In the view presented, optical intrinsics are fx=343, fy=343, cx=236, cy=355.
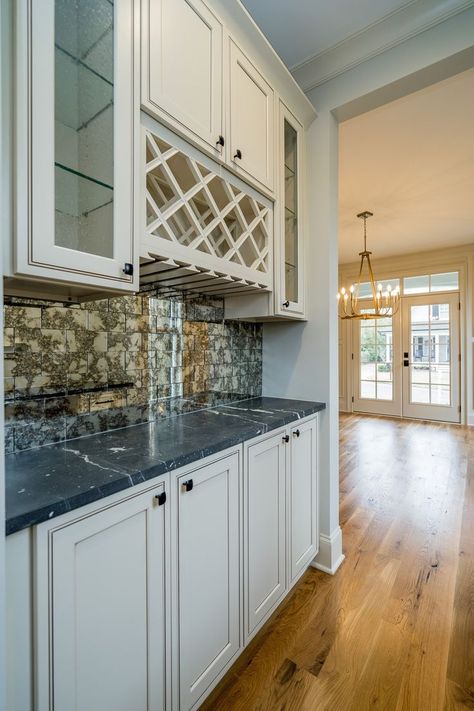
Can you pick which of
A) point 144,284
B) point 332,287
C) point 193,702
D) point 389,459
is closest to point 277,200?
point 332,287

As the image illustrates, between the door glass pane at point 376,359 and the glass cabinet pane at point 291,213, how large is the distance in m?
4.62

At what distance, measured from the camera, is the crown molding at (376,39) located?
1.54m

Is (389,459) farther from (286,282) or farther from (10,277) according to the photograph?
(10,277)

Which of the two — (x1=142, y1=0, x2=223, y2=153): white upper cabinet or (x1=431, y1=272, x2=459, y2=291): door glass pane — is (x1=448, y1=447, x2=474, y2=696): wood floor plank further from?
(x1=431, y1=272, x2=459, y2=291): door glass pane

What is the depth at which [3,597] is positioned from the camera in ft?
2.11

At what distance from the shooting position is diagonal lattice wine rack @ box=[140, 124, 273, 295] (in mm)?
1177

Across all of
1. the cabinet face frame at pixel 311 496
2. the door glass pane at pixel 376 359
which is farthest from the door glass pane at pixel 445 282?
the cabinet face frame at pixel 311 496

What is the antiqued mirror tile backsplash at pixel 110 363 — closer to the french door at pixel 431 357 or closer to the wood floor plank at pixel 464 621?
the wood floor plank at pixel 464 621

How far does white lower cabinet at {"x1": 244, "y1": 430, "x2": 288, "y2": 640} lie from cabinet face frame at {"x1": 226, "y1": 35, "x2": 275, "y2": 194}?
46.1 inches

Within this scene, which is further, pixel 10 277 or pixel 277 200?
pixel 277 200

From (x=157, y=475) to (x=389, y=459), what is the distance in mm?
3472

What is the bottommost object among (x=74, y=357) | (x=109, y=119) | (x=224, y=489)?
(x=224, y=489)

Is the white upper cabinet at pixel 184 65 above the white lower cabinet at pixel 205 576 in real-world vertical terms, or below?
above

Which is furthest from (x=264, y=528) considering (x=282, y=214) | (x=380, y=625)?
(x=282, y=214)
